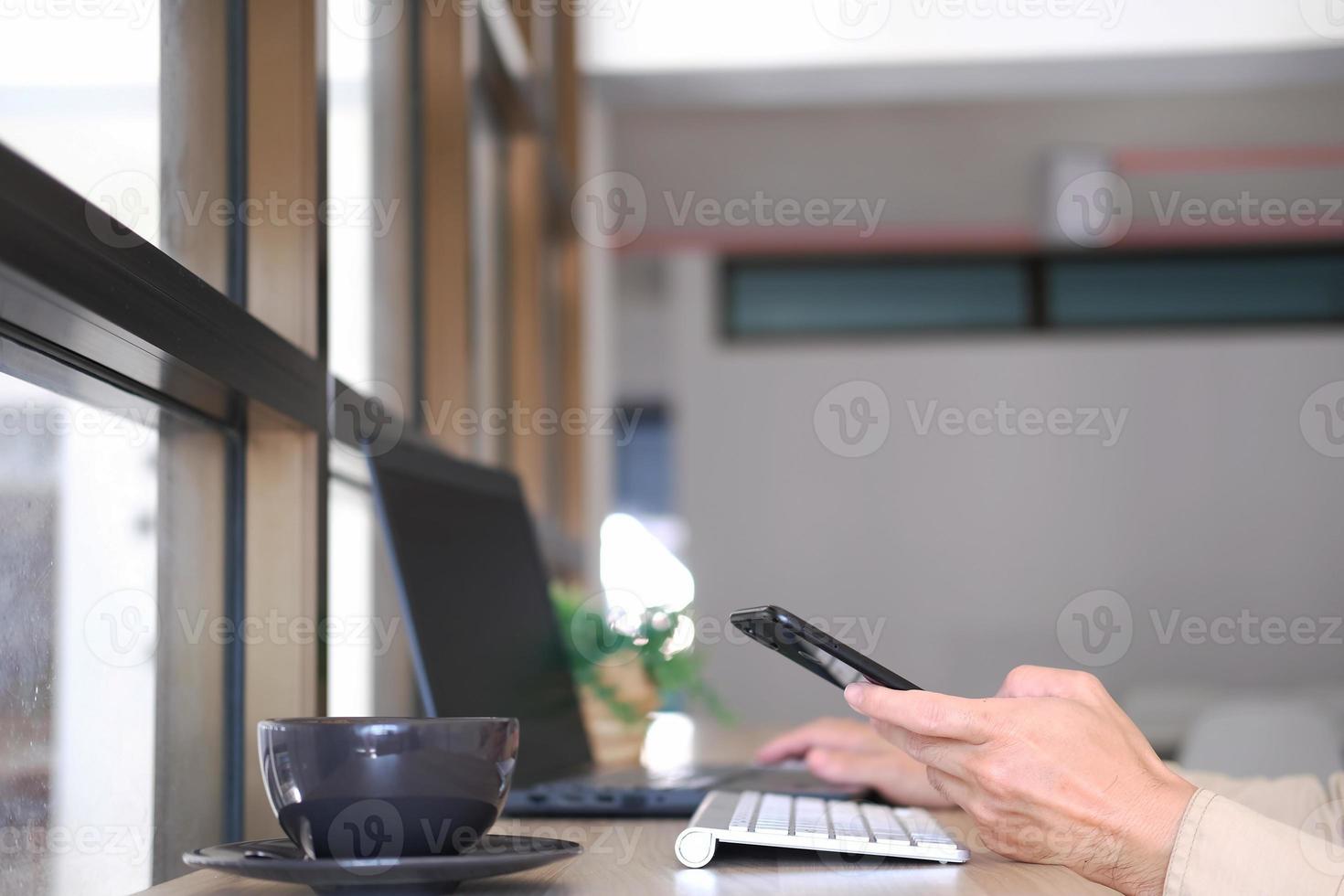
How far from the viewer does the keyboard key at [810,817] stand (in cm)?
80

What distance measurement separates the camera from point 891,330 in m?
4.94

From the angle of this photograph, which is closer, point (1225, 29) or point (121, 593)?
point (121, 593)

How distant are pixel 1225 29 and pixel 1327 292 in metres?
1.44

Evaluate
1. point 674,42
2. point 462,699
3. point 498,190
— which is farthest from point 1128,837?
point 674,42

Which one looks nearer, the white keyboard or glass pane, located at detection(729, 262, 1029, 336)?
the white keyboard

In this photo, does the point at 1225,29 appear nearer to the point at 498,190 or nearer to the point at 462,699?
the point at 498,190
